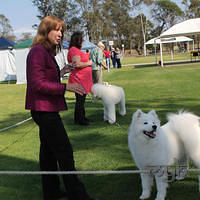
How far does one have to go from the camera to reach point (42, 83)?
2.36 metres

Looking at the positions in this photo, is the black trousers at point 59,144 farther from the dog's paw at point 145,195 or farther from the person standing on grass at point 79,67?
the person standing on grass at point 79,67

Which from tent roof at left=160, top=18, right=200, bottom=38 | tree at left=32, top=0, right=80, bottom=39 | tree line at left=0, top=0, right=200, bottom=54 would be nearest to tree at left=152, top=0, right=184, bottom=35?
tree line at left=0, top=0, right=200, bottom=54

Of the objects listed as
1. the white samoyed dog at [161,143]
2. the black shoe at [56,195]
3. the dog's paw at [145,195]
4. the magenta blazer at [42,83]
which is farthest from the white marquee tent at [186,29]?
the magenta blazer at [42,83]

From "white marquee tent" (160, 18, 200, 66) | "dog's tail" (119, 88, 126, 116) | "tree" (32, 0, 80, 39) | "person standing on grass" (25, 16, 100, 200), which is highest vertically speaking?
"tree" (32, 0, 80, 39)

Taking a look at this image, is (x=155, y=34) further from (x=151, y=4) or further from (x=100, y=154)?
(x=100, y=154)

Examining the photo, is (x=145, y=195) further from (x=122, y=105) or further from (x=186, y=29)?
(x=186, y=29)

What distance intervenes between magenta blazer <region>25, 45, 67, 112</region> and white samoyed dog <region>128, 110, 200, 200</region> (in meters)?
0.93

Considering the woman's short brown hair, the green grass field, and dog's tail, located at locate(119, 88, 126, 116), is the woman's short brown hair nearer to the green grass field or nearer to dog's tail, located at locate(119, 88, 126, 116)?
the green grass field

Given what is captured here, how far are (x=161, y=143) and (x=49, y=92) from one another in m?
1.34

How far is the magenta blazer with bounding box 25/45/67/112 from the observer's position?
237 cm

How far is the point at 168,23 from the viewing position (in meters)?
74.8

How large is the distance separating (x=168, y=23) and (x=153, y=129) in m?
78.1

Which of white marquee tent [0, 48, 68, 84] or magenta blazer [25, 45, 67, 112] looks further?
white marquee tent [0, 48, 68, 84]

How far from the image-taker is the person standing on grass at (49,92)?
239cm
